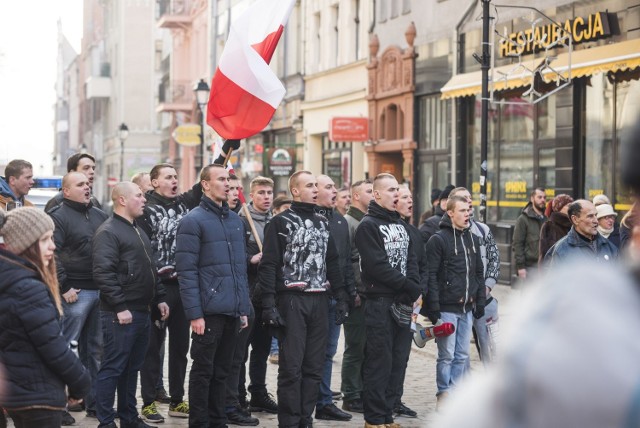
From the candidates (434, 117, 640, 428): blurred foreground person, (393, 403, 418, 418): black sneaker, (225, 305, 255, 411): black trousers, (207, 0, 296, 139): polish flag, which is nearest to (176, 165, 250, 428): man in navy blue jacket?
(225, 305, 255, 411): black trousers

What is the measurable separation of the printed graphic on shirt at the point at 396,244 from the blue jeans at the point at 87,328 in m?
2.37

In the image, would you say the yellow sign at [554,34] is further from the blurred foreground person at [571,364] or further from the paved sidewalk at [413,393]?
the blurred foreground person at [571,364]

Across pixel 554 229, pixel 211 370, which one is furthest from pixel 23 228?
pixel 554 229

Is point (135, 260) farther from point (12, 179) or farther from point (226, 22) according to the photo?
point (226, 22)

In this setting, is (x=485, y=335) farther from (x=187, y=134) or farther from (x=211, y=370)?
(x=187, y=134)

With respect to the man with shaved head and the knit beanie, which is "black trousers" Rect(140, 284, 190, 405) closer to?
the man with shaved head

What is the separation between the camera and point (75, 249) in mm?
9570

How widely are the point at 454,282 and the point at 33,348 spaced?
5264 mm

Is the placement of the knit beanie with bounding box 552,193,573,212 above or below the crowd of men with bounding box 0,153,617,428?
above

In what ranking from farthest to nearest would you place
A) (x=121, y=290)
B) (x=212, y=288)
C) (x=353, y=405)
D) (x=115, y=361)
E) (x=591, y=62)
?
(x=591, y=62)
(x=353, y=405)
(x=115, y=361)
(x=121, y=290)
(x=212, y=288)

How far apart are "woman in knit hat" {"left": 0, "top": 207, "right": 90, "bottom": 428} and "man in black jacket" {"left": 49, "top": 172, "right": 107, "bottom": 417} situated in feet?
12.0

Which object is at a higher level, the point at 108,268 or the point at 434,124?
the point at 434,124

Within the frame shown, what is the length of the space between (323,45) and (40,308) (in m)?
29.2

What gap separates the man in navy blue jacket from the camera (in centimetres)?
869
